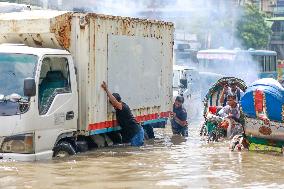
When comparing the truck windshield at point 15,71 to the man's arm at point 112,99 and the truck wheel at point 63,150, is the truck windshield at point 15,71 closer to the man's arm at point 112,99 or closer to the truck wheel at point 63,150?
the truck wheel at point 63,150

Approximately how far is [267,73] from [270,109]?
1920 cm

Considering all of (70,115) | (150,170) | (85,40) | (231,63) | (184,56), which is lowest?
(150,170)

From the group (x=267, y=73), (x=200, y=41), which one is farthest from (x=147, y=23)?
(x=200, y=41)

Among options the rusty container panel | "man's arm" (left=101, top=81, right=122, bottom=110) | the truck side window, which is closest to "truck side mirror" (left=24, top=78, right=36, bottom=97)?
the truck side window

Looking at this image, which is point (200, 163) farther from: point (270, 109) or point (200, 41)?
point (200, 41)

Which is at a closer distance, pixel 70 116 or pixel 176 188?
pixel 176 188

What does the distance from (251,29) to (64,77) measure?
3722cm

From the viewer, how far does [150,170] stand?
9.56 meters

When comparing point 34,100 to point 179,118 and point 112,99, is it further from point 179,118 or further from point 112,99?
point 179,118

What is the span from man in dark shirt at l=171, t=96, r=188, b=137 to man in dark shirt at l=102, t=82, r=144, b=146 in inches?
116

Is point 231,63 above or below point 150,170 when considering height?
above

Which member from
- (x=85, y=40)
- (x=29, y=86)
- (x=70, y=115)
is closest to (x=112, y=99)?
(x=70, y=115)

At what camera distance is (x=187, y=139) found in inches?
580

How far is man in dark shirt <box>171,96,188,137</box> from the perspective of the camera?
1523 cm
